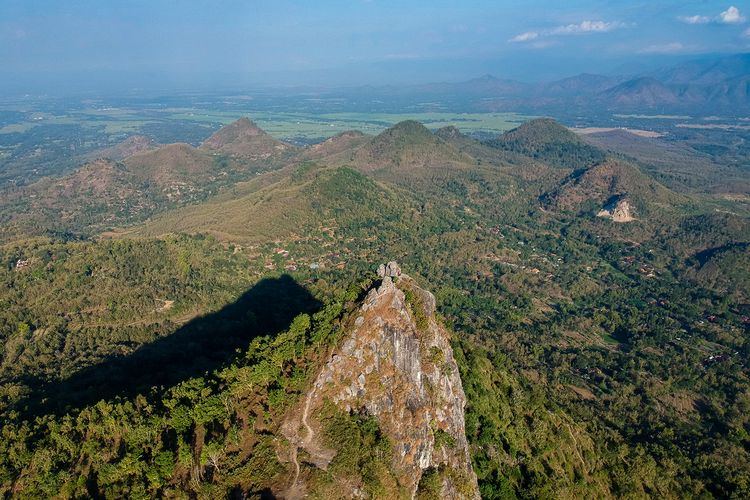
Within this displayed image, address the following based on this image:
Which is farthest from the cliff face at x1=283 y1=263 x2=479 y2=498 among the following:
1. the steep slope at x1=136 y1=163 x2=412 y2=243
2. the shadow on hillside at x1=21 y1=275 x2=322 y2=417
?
the steep slope at x1=136 y1=163 x2=412 y2=243

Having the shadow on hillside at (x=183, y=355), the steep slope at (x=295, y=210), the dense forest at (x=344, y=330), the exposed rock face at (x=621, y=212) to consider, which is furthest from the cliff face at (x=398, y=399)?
the exposed rock face at (x=621, y=212)

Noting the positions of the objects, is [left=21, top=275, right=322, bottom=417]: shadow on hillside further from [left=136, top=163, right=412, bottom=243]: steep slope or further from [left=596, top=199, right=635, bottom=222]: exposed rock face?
[left=596, top=199, right=635, bottom=222]: exposed rock face

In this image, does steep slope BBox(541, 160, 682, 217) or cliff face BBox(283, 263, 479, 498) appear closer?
cliff face BBox(283, 263, 479, 498)

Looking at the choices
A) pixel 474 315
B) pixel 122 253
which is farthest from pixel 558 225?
pixel 122 253

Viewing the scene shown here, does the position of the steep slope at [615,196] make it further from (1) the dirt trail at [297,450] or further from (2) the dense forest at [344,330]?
(1) the dirt trail at [297,450]

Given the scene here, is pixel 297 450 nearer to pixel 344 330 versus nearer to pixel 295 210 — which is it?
pixel 344 330

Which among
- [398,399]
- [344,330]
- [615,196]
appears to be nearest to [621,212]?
[615,196]

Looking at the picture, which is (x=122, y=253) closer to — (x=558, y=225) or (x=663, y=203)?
(x=558, y=225)
